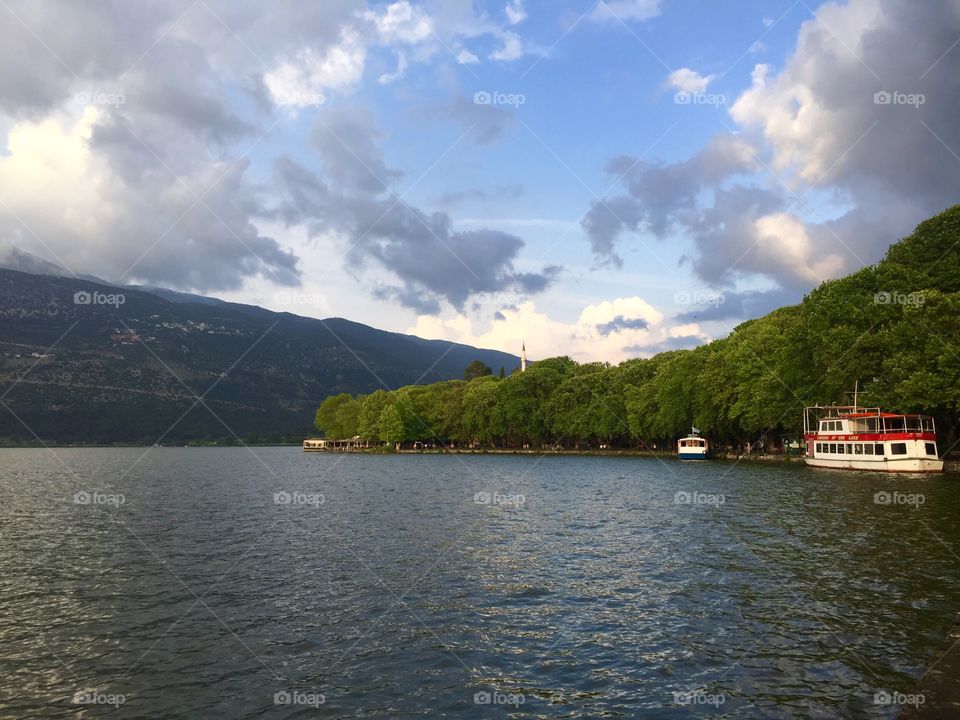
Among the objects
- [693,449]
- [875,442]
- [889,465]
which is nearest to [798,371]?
[875,442]

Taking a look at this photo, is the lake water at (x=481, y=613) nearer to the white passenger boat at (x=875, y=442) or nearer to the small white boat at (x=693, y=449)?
the white passenger boat at (x=875, y=442)

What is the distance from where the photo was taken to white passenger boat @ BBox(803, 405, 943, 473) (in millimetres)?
76375

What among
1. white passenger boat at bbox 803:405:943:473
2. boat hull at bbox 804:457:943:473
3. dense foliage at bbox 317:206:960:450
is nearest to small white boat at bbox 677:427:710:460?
dense foliage at bbox 317:206:960:450

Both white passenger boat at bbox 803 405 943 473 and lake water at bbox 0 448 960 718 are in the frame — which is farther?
white passenger boat at bbox 803 405 943 473

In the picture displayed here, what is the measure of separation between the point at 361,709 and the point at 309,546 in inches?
884

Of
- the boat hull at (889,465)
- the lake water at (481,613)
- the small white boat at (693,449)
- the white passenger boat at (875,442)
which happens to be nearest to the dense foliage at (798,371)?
the white passenger boat at (875,442)

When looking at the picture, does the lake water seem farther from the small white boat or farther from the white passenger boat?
the small white boat

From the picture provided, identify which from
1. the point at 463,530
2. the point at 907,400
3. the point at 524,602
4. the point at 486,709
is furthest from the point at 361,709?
the point at 907,400

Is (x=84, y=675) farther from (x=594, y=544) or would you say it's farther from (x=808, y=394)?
(x=808, y=394)

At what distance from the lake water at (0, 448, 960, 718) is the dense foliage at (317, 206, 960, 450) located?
3342cm

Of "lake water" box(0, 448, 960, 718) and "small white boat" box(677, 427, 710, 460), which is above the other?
"small white boat" box(677, 427, 710, 460)

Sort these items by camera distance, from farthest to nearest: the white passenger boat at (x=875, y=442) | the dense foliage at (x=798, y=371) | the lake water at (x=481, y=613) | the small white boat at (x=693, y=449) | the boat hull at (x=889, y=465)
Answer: the small white boat at (x=693, y=449) → the white passenger boat at (x=875, y=442) → the boat hull at (x=889, y=465) → the dense foliage at (x=798, y=371) → the lake water at (x=481, y=613)

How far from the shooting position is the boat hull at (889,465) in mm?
75750

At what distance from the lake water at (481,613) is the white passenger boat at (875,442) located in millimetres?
33929
